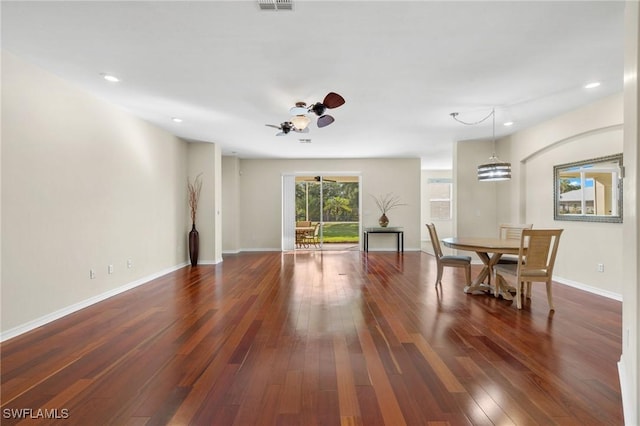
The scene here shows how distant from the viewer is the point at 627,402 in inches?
71.9

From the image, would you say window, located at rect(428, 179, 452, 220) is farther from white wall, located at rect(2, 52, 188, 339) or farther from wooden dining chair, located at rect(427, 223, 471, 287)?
white wall, located at rect(2, 52, 188, 339)

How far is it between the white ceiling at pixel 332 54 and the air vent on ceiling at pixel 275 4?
0.20ft

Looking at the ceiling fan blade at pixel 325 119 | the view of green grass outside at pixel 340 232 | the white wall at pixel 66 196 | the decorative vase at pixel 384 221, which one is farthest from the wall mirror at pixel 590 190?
the white wall at pixel 66 196

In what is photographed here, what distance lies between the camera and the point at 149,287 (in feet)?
15.8

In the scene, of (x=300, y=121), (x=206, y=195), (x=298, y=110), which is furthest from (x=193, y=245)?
(x=298, y=110)

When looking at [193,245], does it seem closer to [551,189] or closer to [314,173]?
[314,173]

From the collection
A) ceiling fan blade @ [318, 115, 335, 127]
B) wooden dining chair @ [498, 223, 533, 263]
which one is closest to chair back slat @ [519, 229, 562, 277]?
wooden dining chair @ [498, 223, 533, 263]

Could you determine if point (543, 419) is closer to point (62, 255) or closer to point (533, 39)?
point (533, 39)

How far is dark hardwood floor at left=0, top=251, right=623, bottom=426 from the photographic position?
1836 mm

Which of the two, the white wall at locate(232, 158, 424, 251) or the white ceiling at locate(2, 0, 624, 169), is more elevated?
the white ceiling at locate(2, 0, 624, 169)

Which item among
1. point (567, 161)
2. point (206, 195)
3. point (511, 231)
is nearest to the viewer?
point (567, 161)

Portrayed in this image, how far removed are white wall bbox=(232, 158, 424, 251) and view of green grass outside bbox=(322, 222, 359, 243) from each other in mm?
786

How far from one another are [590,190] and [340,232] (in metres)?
6.51

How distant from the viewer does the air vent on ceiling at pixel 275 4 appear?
2227mm
